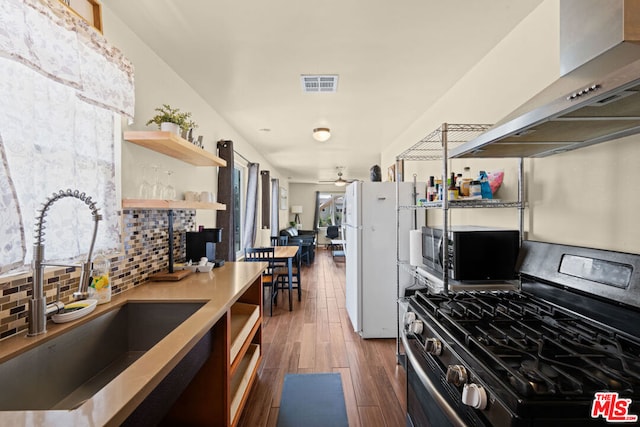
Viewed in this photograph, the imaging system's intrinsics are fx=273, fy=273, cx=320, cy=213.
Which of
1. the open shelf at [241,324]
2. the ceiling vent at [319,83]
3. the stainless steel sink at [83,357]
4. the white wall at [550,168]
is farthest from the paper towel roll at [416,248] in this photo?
the stainless steel sink at [83,357]

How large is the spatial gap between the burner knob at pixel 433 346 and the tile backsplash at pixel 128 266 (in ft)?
5.08

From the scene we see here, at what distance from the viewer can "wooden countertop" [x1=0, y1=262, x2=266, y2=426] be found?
61cm

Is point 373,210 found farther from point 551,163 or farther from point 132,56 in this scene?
point 132,56

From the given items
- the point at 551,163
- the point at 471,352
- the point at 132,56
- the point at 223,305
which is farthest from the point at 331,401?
the point at 132,56

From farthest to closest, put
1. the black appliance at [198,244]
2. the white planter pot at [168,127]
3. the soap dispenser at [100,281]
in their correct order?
the black appliance at [198,244] < the white planter pot at [168,127] < the soap dispenser at [100,281]

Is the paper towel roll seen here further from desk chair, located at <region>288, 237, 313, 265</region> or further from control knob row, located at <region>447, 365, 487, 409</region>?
desk chair, located at <region>288, 237, 313, 265</region>

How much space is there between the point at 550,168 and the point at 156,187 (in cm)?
234

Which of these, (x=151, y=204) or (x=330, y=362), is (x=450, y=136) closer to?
(x=330, y=362)

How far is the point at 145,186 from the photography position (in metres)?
1.79

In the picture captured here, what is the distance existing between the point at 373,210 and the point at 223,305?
192 cm

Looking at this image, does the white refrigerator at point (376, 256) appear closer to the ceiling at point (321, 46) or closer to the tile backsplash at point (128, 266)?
the ceiling at point (321, 46)

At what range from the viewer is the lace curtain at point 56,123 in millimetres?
1020

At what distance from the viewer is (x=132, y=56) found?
174 cm

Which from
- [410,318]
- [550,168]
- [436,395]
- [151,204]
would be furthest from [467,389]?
[151,204]
